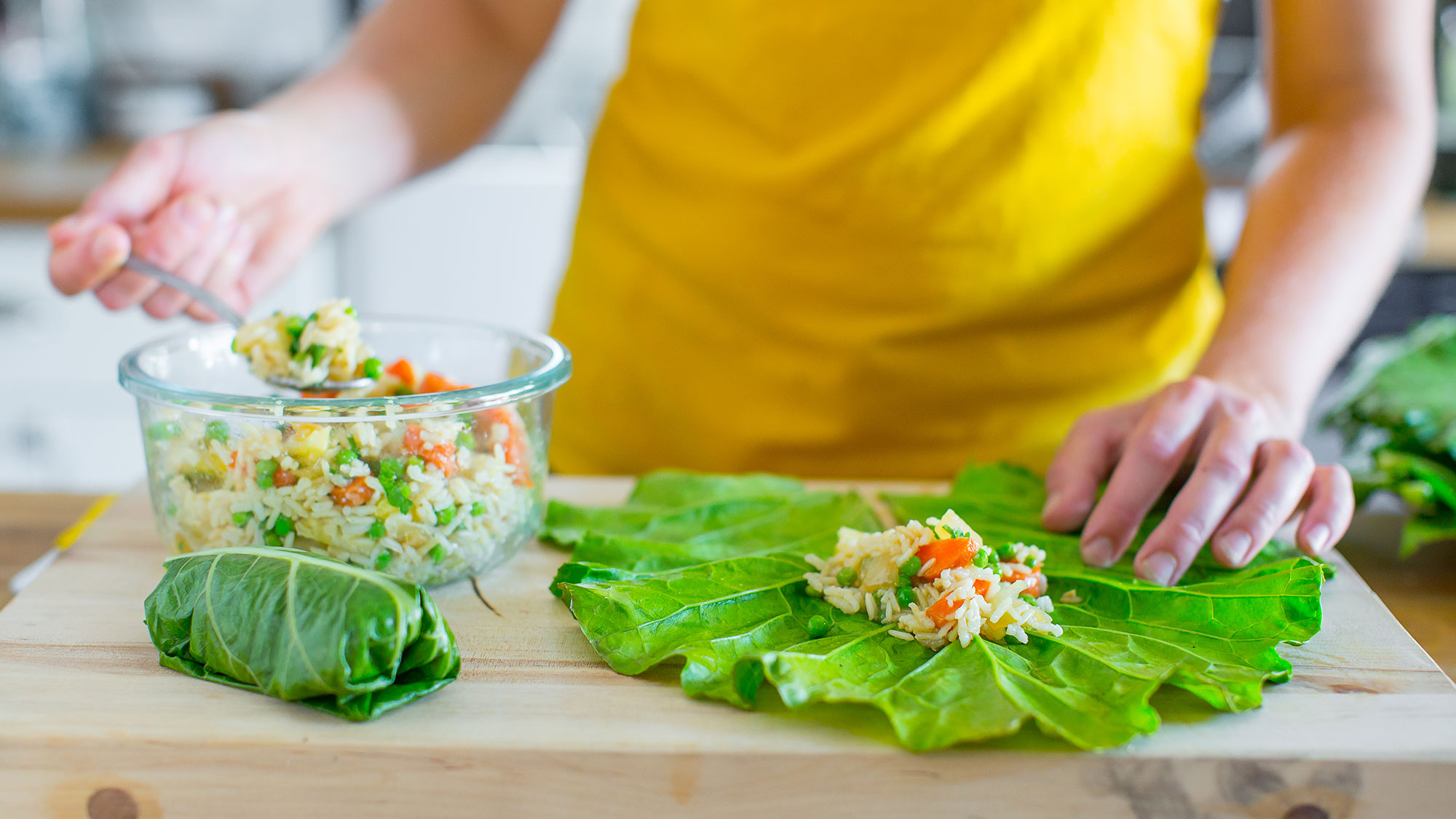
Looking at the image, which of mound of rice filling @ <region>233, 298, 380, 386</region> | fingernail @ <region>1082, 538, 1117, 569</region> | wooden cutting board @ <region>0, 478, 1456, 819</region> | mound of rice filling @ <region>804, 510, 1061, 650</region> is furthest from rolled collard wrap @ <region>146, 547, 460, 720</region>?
fingernail @ <region>1082, 538, 1117, 569</region>

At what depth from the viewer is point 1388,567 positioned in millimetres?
1312

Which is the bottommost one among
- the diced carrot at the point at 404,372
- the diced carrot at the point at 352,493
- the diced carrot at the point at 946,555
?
the diced carrot at the point at 946,555

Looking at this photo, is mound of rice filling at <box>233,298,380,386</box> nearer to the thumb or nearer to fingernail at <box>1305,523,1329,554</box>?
Answer: the thumb

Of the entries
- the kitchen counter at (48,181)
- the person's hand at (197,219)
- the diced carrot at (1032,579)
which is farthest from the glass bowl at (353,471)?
the kitchen counter at (48,181)

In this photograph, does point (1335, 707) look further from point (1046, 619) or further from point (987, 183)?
point (987, 183)

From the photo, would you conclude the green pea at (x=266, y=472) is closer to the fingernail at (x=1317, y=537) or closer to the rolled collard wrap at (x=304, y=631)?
the rolled collard wrap at (x=304, y=631)

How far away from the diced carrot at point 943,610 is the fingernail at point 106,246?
0.89m

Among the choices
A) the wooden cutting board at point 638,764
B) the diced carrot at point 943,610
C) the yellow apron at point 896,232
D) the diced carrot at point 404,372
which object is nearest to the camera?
the wooden cutting board at point 638,764

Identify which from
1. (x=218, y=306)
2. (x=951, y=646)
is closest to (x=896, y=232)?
(x=951, y=646)

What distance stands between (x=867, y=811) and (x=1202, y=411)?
0.58 meters

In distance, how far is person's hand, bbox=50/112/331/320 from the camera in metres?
1.23

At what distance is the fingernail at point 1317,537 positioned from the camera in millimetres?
1075

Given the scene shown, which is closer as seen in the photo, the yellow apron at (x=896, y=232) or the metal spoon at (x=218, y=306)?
the metal spoon at (x=218, y=306)

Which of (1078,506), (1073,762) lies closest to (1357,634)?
(1078,506)
